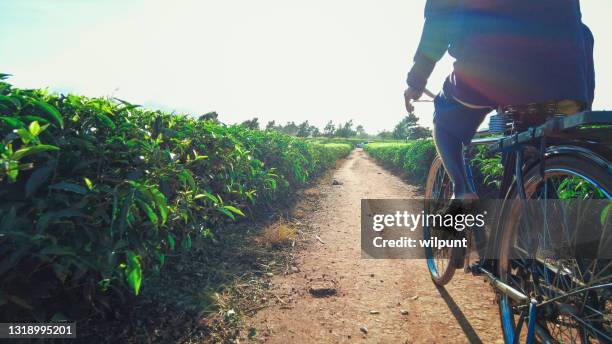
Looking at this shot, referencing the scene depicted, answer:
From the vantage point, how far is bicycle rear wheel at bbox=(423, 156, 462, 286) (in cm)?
282

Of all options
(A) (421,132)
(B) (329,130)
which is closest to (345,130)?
(B) (329,130)

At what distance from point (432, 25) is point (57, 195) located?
A: 2205 millimetres

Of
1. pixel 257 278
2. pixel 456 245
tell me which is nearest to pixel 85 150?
pixel 257 278

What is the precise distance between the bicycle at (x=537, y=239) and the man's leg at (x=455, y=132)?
183 mm

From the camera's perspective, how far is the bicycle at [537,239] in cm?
132

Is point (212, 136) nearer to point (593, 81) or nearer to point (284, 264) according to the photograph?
point (284, 264)

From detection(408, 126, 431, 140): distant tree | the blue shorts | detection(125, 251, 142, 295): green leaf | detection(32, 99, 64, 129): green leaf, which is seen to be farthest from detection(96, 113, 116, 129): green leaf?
detection(408, 126, 431, 140): distant tree

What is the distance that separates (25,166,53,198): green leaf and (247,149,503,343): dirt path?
1.56 meters

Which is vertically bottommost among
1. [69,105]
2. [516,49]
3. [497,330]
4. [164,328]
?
[497,330]

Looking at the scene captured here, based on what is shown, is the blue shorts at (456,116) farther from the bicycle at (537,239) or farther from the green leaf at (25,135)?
the green leaf at (25,135)

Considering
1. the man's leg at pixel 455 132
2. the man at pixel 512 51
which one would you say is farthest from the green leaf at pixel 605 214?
the man's leg at pixel 455 132

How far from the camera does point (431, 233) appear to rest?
3.25m

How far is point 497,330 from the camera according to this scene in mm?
2264

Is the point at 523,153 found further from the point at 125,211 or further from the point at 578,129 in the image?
the point at 125,211
